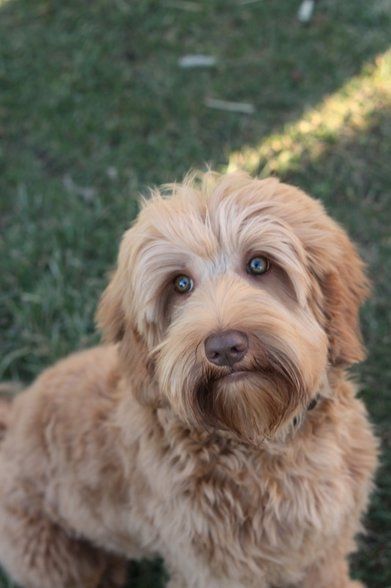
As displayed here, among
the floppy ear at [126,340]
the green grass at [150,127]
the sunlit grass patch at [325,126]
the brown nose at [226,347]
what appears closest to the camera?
the brown nose at [226,347]

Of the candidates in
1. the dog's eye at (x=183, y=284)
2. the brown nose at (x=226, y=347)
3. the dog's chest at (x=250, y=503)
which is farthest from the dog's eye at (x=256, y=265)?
the dog's chest at (x=250, y=503)

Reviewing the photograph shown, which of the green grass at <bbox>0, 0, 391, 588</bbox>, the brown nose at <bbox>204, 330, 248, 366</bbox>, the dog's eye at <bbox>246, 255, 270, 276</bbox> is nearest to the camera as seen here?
the brown nose at <bbox>204, 330, 248, 366</bbox>

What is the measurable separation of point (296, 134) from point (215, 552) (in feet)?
9.05

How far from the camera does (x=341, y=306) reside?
2322 mm

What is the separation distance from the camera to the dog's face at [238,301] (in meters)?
2.05

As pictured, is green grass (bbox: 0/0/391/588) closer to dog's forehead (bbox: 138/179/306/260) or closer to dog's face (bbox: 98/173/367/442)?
dog's face (bbox: 98/173/367/442)

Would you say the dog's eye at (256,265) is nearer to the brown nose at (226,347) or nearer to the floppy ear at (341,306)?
the floppy ear at (341,306)

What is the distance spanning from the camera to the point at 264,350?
2.04m

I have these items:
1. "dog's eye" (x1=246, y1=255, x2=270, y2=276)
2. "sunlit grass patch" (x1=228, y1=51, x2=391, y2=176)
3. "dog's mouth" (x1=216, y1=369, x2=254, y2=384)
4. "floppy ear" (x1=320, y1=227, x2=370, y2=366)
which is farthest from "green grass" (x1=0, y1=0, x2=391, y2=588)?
"dog's mouth" (x1=216, y1=369, x2=254, y2=384)

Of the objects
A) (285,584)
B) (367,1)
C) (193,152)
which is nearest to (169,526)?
(285,584)

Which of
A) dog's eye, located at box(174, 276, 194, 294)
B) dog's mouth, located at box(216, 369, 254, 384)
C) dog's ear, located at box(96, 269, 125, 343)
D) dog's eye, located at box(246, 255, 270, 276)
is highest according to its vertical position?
dog's eye, located at box(246, 255, 270, 276)

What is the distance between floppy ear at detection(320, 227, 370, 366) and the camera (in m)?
2.31

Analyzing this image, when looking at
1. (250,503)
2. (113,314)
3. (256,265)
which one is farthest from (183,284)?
(250,503)

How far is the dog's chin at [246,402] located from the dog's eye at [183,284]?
339 mm
